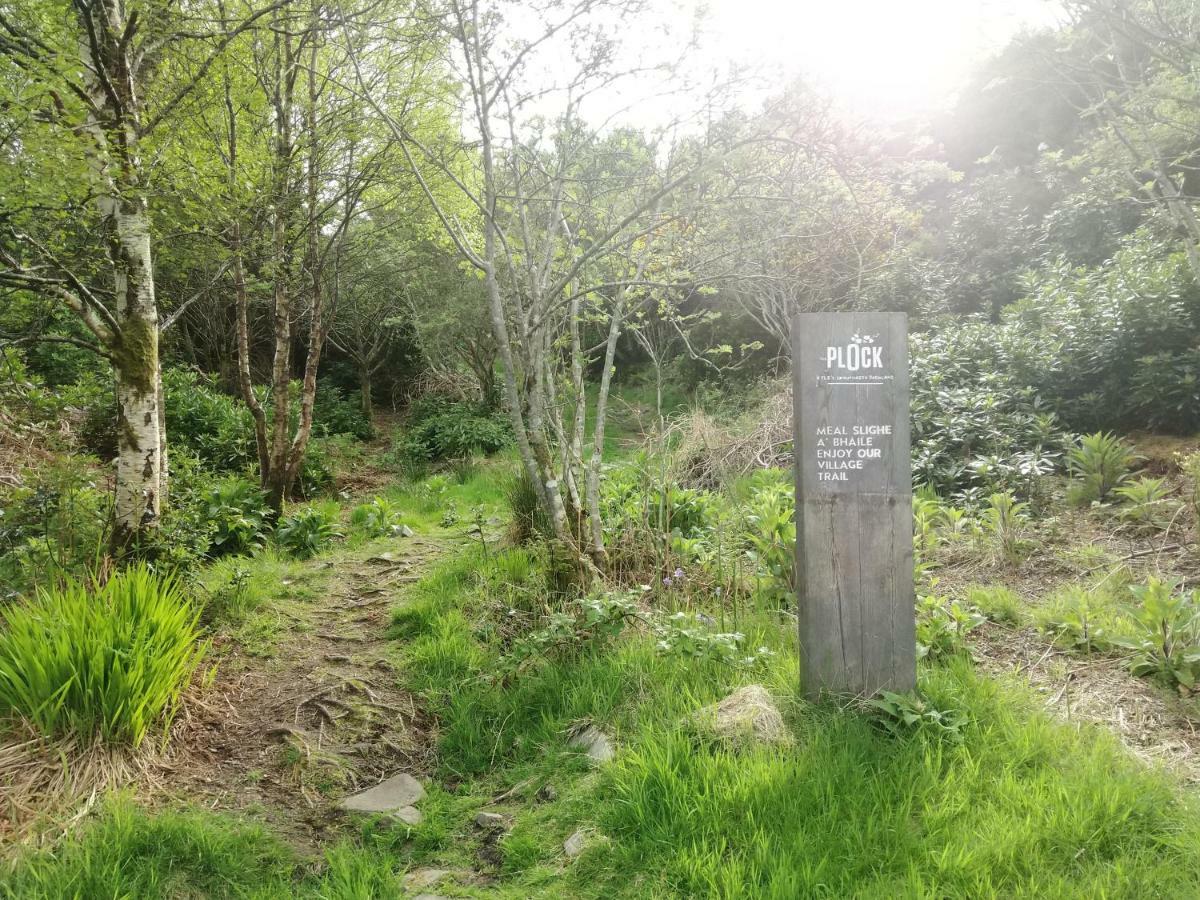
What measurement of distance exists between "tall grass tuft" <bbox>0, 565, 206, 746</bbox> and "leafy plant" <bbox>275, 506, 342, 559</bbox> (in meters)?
2.91

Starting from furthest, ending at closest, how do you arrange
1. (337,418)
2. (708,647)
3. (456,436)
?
(337,418) → (456,436) → (708,647)

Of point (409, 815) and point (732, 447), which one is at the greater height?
point (732, 447)

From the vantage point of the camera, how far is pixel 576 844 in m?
2.52

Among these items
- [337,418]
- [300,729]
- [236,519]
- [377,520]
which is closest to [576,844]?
[300,729]

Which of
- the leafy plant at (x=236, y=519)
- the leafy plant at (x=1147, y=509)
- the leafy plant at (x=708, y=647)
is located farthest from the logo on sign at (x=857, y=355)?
the leafy plant at (x=236, y=519)

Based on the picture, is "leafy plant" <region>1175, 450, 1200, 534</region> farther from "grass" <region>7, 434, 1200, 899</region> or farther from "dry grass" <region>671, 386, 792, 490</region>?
"dry grass" <region>671, 386, 792, 490</region>

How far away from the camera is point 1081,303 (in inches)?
316

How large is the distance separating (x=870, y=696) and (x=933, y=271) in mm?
11313

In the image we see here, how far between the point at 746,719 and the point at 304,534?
16.2 ft

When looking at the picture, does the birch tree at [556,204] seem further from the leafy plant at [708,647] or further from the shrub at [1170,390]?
the shrub at [1170,390]

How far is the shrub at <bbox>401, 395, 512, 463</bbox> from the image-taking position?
11352 mm

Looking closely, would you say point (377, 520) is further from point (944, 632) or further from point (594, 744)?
point (944, 632)

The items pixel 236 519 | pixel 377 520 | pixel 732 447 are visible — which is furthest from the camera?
pixel 732 447

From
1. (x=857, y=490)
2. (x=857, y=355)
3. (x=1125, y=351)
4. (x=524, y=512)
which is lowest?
(x=524, y=512)
